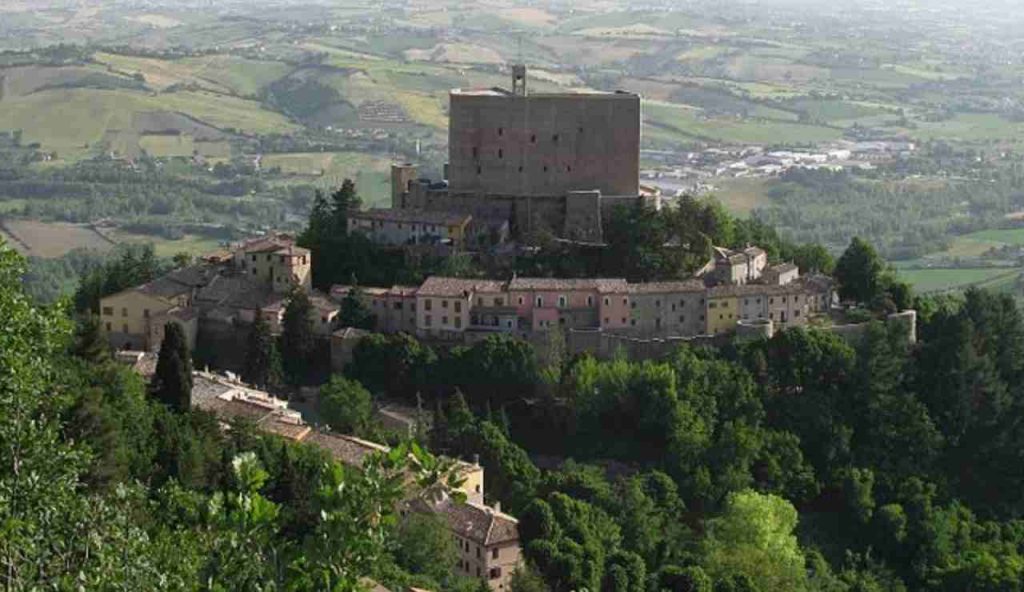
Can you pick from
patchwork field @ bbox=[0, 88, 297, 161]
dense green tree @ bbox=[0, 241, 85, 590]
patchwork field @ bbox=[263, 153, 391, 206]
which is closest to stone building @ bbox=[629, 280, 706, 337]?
dense green tree @ bbox=[0, 241, 85, 590]

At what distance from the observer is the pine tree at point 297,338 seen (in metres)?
43.5

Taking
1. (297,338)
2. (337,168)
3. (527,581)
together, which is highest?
(297,338)

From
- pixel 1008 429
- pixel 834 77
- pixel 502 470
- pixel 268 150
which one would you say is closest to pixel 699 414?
pixel 502 470

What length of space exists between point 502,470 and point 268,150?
79.4m

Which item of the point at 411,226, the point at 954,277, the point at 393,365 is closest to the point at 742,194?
the point at 954,277

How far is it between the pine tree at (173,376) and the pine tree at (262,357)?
230 inches

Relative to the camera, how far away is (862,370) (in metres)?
44.3

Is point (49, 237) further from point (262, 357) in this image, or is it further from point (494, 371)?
point (494, 371)

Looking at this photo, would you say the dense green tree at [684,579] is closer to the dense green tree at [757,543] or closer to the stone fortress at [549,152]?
the dense green tree at [757,543]

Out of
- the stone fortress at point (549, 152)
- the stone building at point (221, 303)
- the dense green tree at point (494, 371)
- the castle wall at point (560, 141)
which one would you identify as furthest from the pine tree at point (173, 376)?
the castle wall at point (560, 141)

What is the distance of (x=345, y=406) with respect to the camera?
40.9 m

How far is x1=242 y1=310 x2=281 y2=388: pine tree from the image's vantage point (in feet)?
142

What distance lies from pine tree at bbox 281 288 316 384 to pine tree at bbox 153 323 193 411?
6.37 metres

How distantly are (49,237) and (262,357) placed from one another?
152 feet
